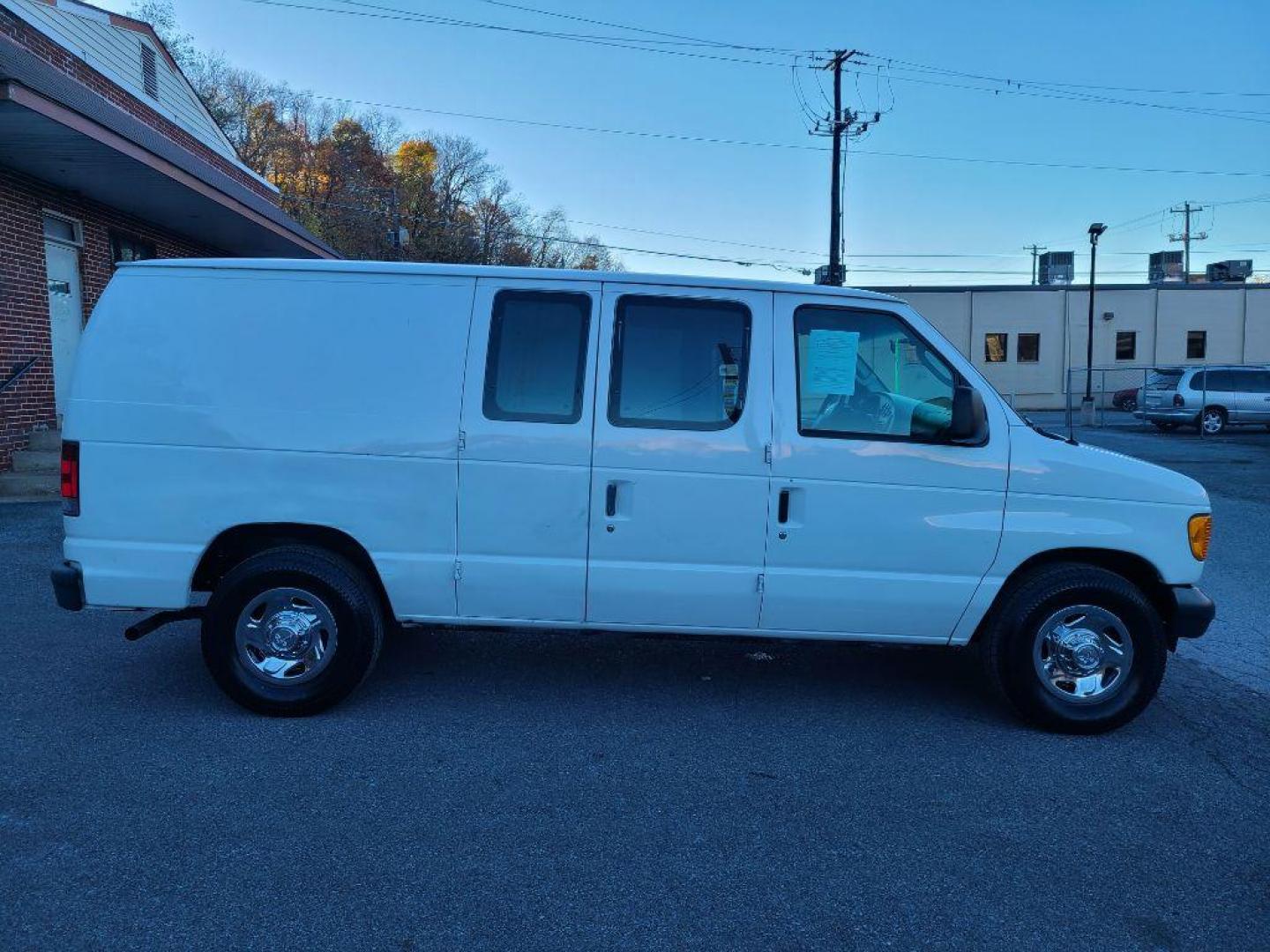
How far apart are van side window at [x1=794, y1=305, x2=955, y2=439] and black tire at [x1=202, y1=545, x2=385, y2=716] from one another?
2313mm

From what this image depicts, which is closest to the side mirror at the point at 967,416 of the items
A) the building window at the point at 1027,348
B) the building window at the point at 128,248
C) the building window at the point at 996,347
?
the building window at the point at 128,248

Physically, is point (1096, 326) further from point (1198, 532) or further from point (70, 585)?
point (70, 585)

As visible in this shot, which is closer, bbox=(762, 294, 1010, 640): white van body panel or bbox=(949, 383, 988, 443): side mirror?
bbox=(949, 383, 988, 443): side mirror

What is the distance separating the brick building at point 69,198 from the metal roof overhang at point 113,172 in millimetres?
18

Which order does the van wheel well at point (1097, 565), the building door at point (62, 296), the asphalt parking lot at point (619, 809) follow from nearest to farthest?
1. the asphalt parking lot at point (619, 809)
2. the van wheel well at point (1097, 565)
3. the building door at point (62, 296)

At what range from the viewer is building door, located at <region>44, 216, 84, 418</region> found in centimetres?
1205

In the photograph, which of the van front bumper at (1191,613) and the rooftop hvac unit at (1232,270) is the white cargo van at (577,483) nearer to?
the van front bumper at (1191,613)

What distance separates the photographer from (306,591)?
172 inches

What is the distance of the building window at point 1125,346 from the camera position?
43594mm

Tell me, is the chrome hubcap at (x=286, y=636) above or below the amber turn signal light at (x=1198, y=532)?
below

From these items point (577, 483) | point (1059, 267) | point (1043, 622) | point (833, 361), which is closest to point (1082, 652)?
point (1043, 622)

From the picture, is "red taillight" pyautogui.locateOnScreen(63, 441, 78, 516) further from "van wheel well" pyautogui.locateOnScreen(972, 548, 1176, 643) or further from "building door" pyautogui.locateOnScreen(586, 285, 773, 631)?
"van wheel well" pyautogui.locateOnScreen(972, 548, 1176, 643)

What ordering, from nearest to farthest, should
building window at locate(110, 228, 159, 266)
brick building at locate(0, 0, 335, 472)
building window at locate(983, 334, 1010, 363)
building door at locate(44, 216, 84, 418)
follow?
brick building at locate(0, 0, 335, 472)
building door at locate(44, 216, 84, 418)
building window at locate(110, 228, 159, 266)
building window at locate(983, 334, 1010, 363)

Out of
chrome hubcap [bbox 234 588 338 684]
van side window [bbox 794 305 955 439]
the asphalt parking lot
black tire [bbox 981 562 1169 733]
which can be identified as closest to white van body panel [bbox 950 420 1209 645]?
black tire [bbox 981 562 1169 733]
